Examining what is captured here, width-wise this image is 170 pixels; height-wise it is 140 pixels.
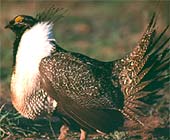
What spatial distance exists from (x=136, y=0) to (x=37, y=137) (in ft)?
22.6

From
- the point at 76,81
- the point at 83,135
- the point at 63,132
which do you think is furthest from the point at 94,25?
the point at 76,81

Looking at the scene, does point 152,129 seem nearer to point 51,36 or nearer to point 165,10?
point 51,36

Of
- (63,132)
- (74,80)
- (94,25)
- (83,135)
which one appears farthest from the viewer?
(94,25)

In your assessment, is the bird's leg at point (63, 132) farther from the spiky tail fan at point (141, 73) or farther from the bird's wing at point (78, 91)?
the spiky tail fan at point (141, 73)

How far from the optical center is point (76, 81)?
5.02 meters

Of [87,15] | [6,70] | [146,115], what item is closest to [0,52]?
[6,70]

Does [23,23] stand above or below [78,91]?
above

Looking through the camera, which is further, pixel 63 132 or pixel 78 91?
pixel 63 132

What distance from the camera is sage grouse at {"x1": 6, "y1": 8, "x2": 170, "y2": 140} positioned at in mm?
4996

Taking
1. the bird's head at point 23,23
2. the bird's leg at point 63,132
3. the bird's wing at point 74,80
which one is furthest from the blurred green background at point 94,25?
the bird's wing at point 74,80

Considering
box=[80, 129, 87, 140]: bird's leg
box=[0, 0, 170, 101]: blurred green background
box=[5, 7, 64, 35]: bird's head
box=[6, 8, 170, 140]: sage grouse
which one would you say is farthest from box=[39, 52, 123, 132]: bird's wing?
box=[0, 0, 170, 101]: blurred green background

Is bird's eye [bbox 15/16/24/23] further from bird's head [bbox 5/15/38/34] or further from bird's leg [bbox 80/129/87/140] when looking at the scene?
bird's leg [bbox 80/129/87/140]

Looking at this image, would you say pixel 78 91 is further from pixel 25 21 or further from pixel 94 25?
pixel 94 25

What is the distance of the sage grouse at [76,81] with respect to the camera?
197 inches
